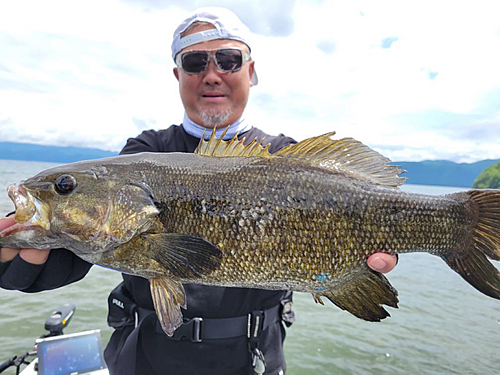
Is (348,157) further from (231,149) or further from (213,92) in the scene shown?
(213,92)

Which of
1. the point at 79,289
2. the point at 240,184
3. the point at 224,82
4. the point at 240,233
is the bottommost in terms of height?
the point at 79,289

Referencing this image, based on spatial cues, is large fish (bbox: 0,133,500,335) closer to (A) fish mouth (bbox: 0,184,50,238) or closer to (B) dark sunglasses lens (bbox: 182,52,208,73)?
(A) fish mouth (bbox: 0,184,50,238)

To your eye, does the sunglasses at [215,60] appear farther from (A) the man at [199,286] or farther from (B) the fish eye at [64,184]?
(B) the fish eye at [64,184]

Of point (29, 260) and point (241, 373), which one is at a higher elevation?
point (29, 260)

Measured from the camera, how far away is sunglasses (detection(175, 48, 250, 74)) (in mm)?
3375

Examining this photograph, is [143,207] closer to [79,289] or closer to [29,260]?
[29,260]

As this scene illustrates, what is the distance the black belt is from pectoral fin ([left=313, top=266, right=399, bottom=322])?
91 cm

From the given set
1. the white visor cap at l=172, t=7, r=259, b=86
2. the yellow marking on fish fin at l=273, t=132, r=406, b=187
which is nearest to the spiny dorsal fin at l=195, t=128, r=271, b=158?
the yellow marking on fish fin at l=273, t=132, r=406, b=187

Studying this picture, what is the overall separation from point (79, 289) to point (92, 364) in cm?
641

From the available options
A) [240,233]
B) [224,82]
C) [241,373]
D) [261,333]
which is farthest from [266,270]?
[224,82]

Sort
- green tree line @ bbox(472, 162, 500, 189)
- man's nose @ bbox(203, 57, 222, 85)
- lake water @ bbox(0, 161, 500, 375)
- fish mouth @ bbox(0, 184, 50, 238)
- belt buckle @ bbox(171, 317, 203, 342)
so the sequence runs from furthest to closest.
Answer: green tree line @ bbox(472, 162, 500, 189), lake water @ bbox(0, 161, 500, 375), man's nose @ bbox(203, 57, 222, 85), belt buckle @ bbox(171, 317, 203, 342), fish mouth @ bbox(0, 184, 50, 238)

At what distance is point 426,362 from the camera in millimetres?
7625

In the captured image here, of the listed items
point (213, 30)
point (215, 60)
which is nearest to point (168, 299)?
point (215, 60)

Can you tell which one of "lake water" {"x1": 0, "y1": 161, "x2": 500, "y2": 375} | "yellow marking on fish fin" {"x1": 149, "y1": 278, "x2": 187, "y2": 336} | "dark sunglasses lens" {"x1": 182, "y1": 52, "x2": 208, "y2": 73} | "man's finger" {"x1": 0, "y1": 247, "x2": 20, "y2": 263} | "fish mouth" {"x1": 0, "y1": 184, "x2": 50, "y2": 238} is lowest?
"lake water" {"x1": 0, "y1": 161, "x2": 500, "y2": 375}
